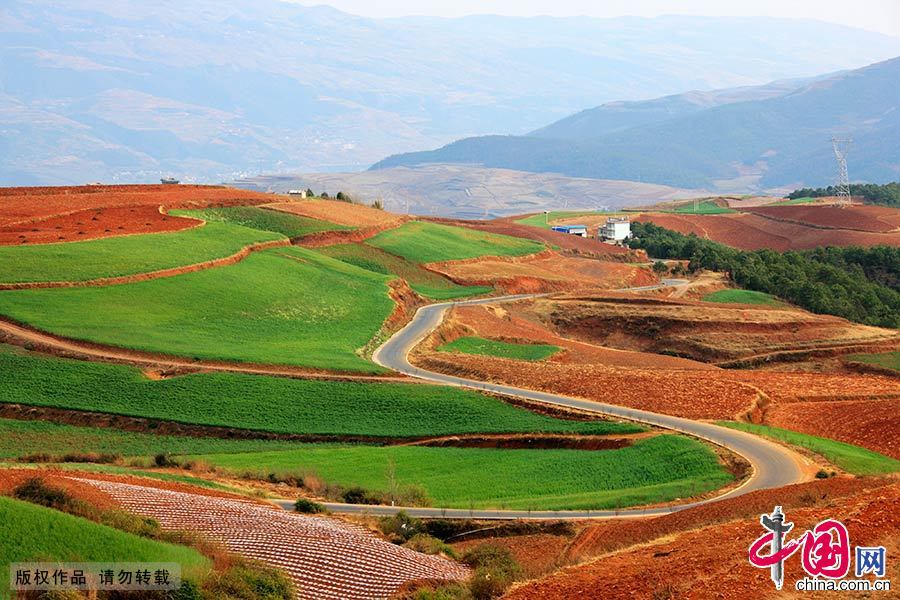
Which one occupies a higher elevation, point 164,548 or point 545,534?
point 164,548

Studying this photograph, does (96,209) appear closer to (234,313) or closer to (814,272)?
(234,313)

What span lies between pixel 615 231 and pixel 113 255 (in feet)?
260

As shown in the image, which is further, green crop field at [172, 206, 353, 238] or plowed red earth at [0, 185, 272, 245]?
green crop field at [172, 206, 353, 238]

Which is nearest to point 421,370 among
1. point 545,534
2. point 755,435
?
point 755,435

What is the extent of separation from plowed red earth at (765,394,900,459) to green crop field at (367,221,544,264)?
47.6 m

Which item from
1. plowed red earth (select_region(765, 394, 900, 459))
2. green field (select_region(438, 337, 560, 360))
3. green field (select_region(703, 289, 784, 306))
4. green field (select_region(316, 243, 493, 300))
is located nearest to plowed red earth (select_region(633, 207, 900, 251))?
green field (select_region(703, 289, 784, 306))

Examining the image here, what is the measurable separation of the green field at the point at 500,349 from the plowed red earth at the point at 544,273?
21.5 m

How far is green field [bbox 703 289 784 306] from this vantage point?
3677 inches

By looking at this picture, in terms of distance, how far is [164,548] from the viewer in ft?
78.9

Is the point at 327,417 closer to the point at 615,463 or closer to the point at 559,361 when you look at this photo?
the point at 615,463

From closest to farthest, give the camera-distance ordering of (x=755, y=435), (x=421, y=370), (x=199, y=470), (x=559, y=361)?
(x=199, y=470)
(x=755, y=435)
(x=421, y=370)
(x=559, y=361)

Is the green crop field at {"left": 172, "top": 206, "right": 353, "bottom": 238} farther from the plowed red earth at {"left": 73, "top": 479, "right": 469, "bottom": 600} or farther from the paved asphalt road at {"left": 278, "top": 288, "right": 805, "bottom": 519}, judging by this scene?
the plowed red earth at {"left": 73, "top": 479, "right": 469, "bottom": 600}

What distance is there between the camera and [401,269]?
91.9 metres

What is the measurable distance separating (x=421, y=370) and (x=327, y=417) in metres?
10.7
